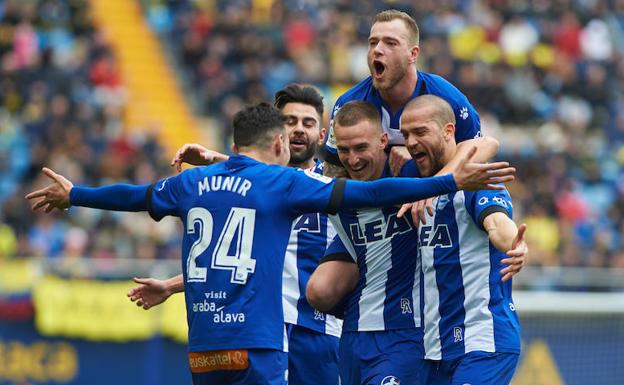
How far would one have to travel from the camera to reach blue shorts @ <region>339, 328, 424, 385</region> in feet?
25.1

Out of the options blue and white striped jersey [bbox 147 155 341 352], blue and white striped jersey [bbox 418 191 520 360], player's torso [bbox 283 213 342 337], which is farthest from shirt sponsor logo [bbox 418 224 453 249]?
player's torso [bbox 283 213 342 337]

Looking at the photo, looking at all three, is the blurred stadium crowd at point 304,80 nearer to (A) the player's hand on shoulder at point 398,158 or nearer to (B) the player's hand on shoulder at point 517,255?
Result: (A) the player's hand on shoulder at point 398,158

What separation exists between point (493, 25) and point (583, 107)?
2.84 metres

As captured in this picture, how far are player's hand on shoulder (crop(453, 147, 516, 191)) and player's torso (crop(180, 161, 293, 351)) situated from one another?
102 centimetres

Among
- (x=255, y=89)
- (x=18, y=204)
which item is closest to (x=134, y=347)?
(x=18, y=204)

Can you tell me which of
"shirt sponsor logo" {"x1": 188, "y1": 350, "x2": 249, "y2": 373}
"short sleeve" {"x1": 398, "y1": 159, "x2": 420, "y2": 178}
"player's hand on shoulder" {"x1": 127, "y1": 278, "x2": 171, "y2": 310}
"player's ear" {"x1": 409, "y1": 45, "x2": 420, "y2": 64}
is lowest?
"shirt sponsor logo" {"x1": 188, "y1": 350, "x2": 249, "y2": 373}

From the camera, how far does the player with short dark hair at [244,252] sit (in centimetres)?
691

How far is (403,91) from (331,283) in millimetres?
1339

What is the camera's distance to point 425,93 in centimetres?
808

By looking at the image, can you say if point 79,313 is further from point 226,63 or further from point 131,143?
point 226,63

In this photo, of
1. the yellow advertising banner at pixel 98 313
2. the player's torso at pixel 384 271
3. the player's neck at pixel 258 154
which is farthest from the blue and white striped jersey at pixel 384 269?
the yellow advertising banner at pixel 98 313

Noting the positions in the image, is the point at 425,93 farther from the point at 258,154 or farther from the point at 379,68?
the point at 258,154

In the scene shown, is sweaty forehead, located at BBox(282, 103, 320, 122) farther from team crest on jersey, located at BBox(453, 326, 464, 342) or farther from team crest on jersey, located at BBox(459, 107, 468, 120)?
team crest on jersey, located at BBox(453, 326, 464, 342)

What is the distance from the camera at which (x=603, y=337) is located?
15.7 m
